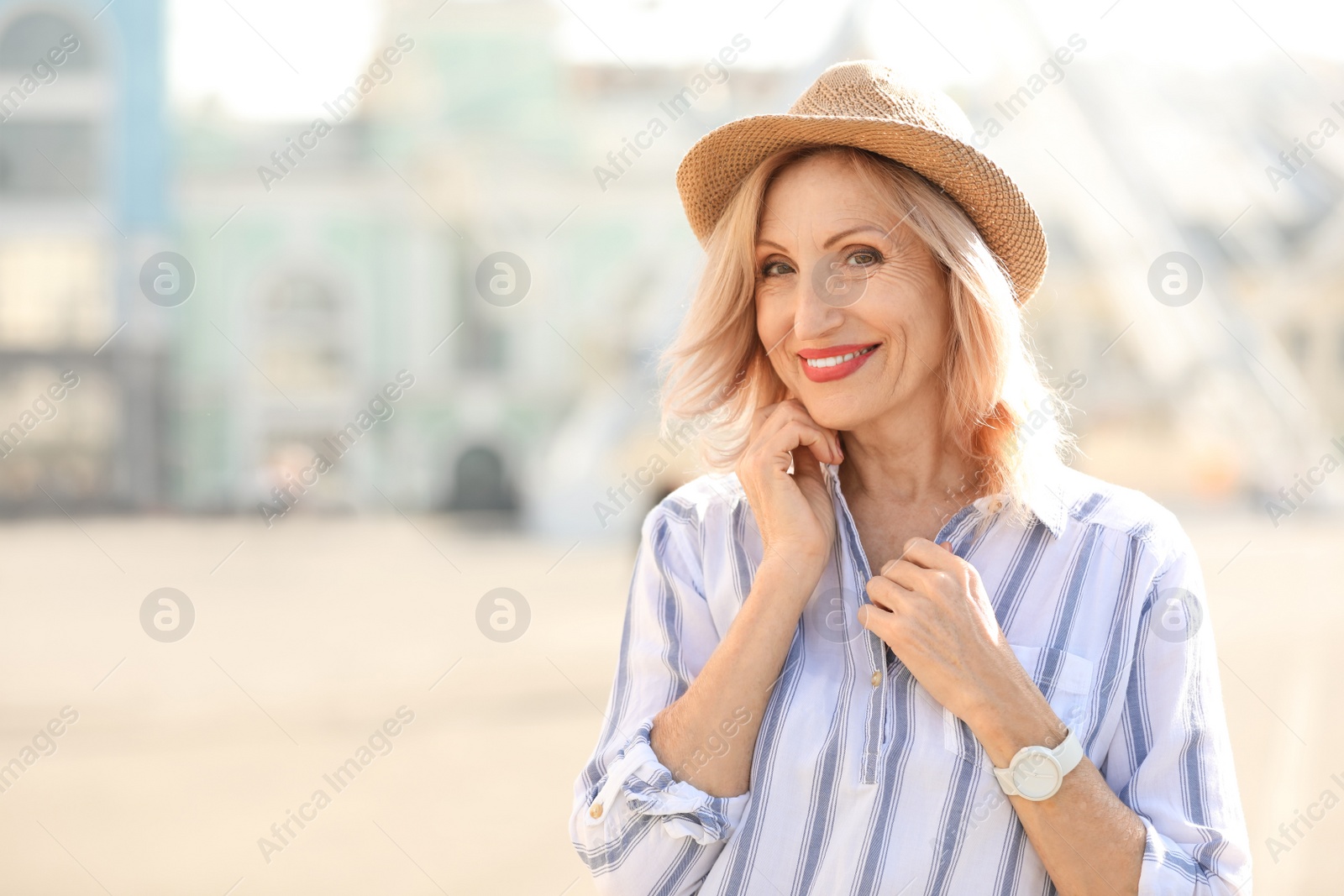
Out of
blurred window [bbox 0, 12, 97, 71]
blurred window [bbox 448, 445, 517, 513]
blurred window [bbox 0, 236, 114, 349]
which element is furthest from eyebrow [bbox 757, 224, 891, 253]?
blurred window [bbox 0, 12, 97, 71]

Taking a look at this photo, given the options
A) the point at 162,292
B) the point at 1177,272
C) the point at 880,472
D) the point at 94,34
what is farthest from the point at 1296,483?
the point at 94,34

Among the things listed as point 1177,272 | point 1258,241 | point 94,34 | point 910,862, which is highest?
point 1258,241

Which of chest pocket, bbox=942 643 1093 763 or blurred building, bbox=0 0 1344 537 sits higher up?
blurred building, bbox=0 0 1344 537

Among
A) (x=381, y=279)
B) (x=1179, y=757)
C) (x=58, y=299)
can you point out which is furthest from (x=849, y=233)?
(x=58, y=299)

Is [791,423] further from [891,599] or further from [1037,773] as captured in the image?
[1037,773]

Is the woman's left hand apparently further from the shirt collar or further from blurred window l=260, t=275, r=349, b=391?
blurred window l=260, t=275, r=349, b=391

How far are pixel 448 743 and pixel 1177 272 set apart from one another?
13484 mm

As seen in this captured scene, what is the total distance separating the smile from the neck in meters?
Answer: 0.13

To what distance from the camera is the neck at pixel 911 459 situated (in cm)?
189

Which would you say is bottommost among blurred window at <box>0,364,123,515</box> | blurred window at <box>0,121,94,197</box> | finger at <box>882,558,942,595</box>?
blurred window at <box>0,364,123,515</box>

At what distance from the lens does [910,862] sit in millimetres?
1570

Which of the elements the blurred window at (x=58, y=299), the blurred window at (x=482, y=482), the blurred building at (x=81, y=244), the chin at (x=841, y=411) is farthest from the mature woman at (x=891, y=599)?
the blurred window at (x=58, y=299)

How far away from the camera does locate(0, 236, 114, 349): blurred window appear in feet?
98.8

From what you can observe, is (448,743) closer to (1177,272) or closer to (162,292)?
(1177,272)
